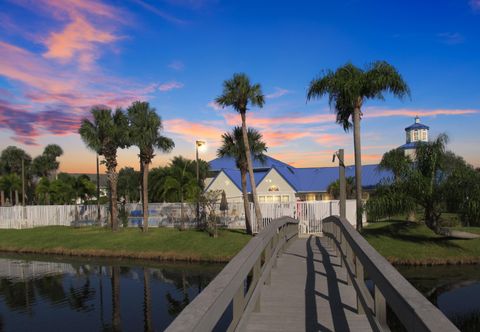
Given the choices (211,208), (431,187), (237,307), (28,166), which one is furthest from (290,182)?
(28,166)

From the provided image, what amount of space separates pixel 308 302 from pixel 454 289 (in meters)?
12.0

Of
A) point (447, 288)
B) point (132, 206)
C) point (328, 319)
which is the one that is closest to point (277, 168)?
point (132, 206)

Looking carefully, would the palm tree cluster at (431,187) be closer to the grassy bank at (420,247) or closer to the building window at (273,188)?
the grassy bank at (420,247)

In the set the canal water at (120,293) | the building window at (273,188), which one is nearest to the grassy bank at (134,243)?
the canal water at (120,293)

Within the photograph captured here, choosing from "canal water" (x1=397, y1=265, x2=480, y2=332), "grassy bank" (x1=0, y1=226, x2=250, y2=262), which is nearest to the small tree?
"grassy bank" (x1=0, y1=226, x2=250, y2=262)

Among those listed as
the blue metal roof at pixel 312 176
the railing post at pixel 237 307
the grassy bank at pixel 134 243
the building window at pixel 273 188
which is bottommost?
the grassy bank at pixel 134 243

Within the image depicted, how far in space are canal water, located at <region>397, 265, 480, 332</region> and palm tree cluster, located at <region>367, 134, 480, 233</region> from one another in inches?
119

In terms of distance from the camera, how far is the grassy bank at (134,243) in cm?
2657

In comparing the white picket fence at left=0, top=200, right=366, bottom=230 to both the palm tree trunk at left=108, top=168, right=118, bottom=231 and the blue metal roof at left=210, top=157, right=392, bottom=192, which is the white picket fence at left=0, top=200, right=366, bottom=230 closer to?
the palm tree trunk at left=108, top=168, right=118, bottom=231

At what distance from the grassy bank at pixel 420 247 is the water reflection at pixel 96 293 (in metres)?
8.78

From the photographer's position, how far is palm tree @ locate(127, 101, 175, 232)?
108 feet

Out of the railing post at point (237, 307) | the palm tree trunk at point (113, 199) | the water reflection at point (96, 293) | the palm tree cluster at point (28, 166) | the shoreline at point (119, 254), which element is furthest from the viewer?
the palm tree cluster at point (28, 166)

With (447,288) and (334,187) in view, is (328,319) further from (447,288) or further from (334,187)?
(334,187)

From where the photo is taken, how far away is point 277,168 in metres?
56.8
